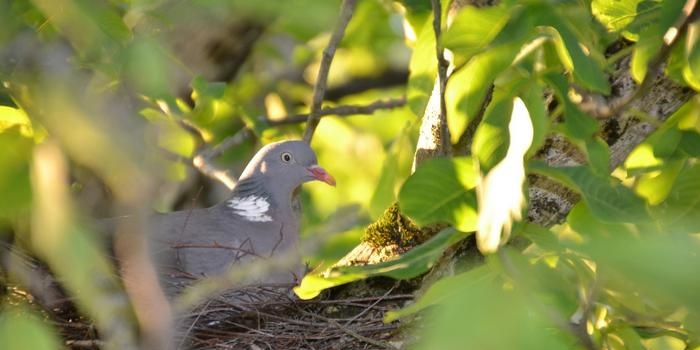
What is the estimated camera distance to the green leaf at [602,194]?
192 cm

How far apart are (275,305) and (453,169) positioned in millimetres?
1655

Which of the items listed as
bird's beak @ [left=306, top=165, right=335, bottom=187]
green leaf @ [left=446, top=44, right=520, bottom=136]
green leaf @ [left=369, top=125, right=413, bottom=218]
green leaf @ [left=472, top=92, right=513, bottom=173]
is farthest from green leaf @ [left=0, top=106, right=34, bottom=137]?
bird's beak @ [left=306, top=165, right=335, bottom=187]

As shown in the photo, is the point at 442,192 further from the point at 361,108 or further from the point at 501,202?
the point at 361,108

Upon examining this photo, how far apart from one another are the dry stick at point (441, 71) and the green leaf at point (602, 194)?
0.80 metres

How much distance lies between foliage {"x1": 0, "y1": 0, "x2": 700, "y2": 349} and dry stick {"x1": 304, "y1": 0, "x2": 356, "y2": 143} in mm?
300

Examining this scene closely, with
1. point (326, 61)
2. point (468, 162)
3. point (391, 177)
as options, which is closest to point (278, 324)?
point (391, 177)

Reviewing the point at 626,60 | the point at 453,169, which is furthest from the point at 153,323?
the point at 626,60

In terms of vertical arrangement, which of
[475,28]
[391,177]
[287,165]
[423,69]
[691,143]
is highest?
[475,28]

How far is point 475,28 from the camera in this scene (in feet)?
7.39

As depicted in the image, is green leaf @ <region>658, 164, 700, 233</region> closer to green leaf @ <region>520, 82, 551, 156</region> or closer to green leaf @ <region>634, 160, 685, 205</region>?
green leaf @ <region>634, 160, 685, 205</region>

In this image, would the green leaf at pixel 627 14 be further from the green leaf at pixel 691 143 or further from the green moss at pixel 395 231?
the green moss at pixel 395 231

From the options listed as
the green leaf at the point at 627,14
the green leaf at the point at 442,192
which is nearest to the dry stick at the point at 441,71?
the green leaf at the point at 627,14

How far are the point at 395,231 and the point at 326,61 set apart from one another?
0.79 metres

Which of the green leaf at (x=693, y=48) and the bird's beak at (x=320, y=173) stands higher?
the green leaf at (x=693, y=48)
